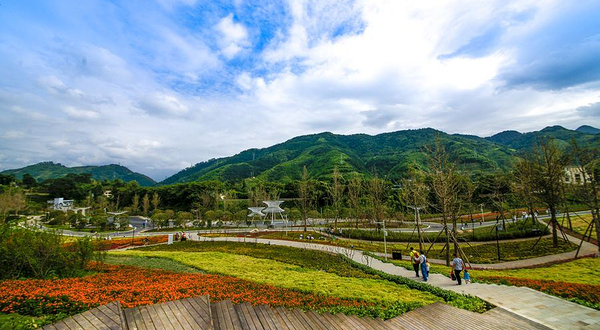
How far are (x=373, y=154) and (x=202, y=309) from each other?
133 meters

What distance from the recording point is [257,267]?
1477cm

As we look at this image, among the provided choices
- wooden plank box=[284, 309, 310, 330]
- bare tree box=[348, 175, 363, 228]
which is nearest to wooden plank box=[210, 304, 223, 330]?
wooden plank box=[284, 309, 310, 330]

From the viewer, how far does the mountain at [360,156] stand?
87.1 meters

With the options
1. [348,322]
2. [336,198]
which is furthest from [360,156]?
[348,322]

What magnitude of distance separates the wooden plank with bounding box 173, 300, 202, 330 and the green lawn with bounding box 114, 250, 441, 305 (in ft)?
16.0

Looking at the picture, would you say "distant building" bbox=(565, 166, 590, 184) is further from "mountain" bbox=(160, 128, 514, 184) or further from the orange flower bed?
"mountain" bbox=(160, 128, 514, 184)

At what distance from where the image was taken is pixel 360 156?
134m

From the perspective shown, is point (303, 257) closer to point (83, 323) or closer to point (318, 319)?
point (318, 319)

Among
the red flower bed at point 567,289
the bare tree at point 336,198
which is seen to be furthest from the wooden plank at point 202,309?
A: the bare tree at point 336,198

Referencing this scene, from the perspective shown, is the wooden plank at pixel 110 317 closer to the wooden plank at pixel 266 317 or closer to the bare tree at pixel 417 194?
the wooden plank at pixel 266 317

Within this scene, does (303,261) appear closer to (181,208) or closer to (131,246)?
(131,246)

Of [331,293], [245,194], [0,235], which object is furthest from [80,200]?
[331,293]

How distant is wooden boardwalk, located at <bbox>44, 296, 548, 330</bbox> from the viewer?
14.9ft

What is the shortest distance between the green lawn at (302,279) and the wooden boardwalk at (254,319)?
126 cm
